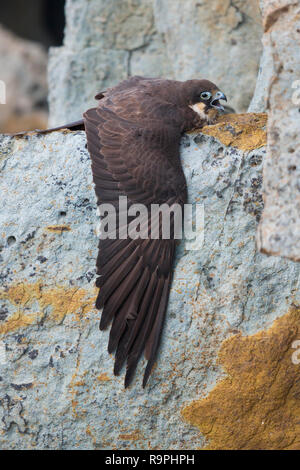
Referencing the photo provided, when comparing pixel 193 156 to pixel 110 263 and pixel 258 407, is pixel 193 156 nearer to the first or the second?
pixel 110 263

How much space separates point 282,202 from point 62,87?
4.48 m

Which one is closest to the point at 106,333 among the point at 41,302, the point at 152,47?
the point at 41,302

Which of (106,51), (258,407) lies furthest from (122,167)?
(106,51)

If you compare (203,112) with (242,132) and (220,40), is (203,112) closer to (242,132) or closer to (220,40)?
(242,132)

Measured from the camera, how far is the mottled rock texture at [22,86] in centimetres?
977

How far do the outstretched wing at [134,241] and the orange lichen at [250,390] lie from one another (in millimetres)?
422

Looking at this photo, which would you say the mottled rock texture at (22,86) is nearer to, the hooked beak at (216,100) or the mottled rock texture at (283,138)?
the hooked beak at (216,100)

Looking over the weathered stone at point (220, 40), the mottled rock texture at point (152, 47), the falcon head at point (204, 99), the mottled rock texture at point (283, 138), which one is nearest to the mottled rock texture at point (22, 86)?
the mottled rock texture at point (152, 47)

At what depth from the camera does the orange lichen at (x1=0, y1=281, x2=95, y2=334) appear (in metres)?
3.80

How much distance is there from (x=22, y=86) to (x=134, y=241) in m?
6.90

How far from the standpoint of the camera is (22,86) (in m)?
10.1

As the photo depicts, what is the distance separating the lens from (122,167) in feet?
13.3

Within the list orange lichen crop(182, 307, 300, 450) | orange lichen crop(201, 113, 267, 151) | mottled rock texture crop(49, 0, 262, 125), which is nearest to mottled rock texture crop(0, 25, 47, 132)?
mottled rock texture crop(49, 0, 262, 125)

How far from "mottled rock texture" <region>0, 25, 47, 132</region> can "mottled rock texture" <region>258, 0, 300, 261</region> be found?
678 centimetres
